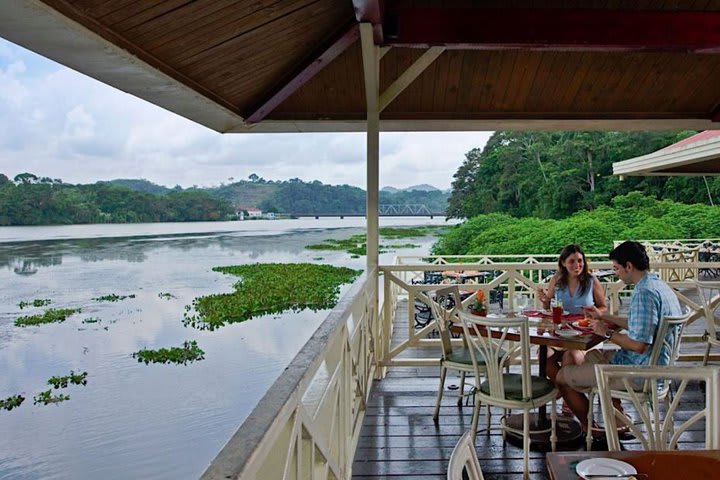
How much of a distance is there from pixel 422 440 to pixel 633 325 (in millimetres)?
1480

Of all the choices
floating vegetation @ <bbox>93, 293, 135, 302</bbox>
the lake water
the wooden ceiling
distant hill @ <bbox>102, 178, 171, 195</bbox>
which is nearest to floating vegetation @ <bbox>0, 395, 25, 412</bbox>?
the lake water

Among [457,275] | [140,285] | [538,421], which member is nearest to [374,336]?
[538,421]

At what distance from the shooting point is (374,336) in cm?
494

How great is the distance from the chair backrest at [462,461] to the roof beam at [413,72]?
3398 mm

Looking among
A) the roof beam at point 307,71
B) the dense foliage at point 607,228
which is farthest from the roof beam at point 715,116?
the dense foliage at point 607,228

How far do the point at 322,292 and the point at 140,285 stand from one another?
338 inches

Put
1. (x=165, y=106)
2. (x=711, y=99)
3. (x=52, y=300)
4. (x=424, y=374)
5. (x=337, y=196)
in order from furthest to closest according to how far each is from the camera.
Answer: (x=52, y=300)
(x=337, y=196)
(x=711, y=99)
(x=424, y=374)
(x=165, y=106)

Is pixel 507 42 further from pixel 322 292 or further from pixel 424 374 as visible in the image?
pixel 322 292

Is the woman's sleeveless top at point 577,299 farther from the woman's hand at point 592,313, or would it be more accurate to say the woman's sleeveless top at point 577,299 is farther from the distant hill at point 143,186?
the distant hill at point 143,186

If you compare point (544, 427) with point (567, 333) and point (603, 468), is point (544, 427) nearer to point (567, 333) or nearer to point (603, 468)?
point (567, 333)

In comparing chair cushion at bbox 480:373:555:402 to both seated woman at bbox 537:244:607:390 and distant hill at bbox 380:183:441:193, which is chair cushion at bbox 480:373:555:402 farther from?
distant hill at bbox 380:183:441:193

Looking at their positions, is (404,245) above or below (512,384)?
above

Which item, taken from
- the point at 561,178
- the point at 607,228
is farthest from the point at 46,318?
the point at 561,178

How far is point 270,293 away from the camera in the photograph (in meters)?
25.7
